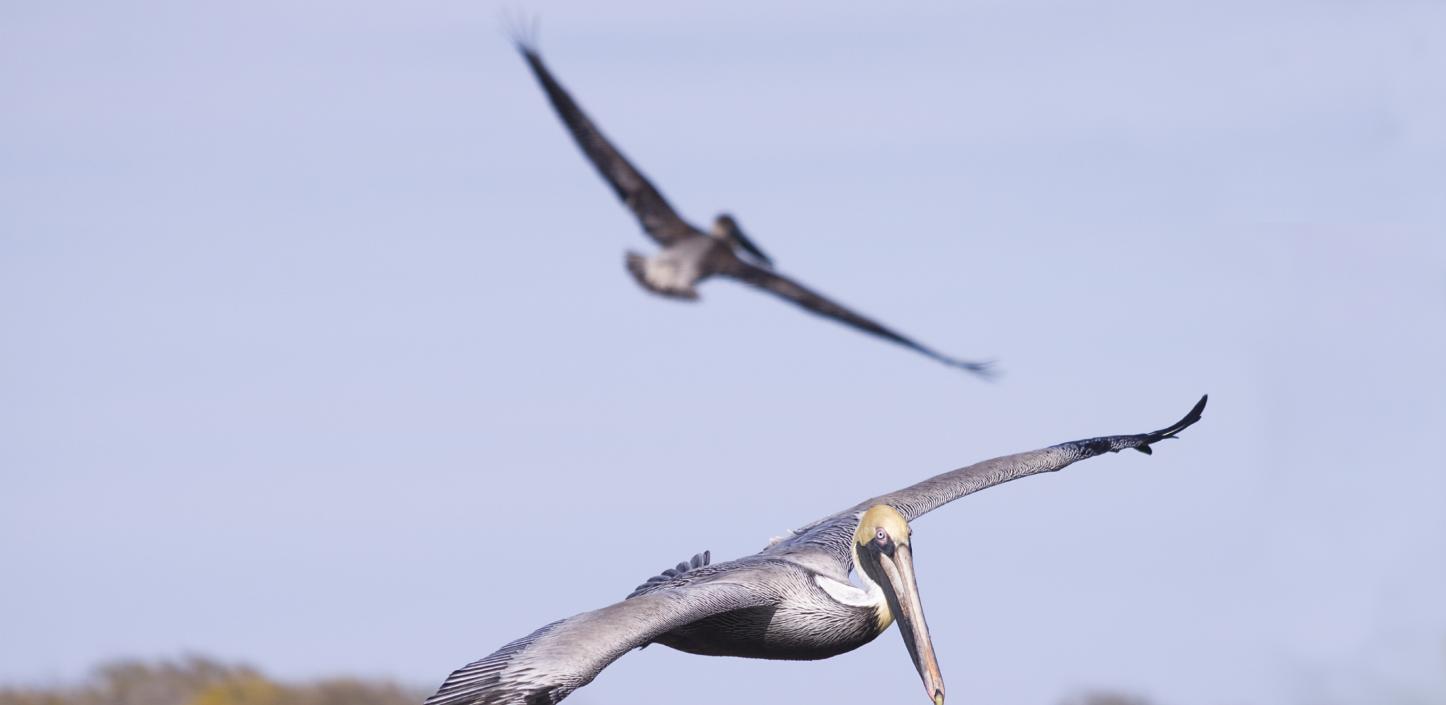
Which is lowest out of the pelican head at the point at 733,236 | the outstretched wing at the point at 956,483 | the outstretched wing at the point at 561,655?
the outstretched wing at the point at 561,655

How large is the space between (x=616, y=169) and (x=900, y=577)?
244 inches

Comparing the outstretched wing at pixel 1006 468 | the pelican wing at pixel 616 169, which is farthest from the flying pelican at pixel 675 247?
the outstretched wing at pixel 1006 468

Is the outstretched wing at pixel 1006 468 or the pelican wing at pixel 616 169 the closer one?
the pelican wing at pixel 616 169

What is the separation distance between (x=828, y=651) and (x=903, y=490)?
2.55m

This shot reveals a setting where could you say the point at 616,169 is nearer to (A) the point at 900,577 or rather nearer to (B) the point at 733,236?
(B) the point at 733,236

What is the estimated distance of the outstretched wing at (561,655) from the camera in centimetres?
1553

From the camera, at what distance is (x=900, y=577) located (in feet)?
60.7

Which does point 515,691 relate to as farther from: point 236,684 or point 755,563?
point 236,684

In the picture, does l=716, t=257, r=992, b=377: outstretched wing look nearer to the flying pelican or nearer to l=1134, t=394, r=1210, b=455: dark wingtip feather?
the flying pelican

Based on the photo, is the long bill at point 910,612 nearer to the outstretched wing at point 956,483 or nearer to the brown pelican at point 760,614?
the brown pelican at point 760,614

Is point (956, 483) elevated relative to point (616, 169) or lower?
elevated

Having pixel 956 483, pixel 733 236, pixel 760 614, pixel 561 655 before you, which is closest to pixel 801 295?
pixel 733 236

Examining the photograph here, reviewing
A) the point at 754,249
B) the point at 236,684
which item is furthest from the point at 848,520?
the point at 236,684

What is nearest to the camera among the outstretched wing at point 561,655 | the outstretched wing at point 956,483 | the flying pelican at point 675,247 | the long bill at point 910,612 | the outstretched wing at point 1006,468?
the flying pelican at point 675,247
